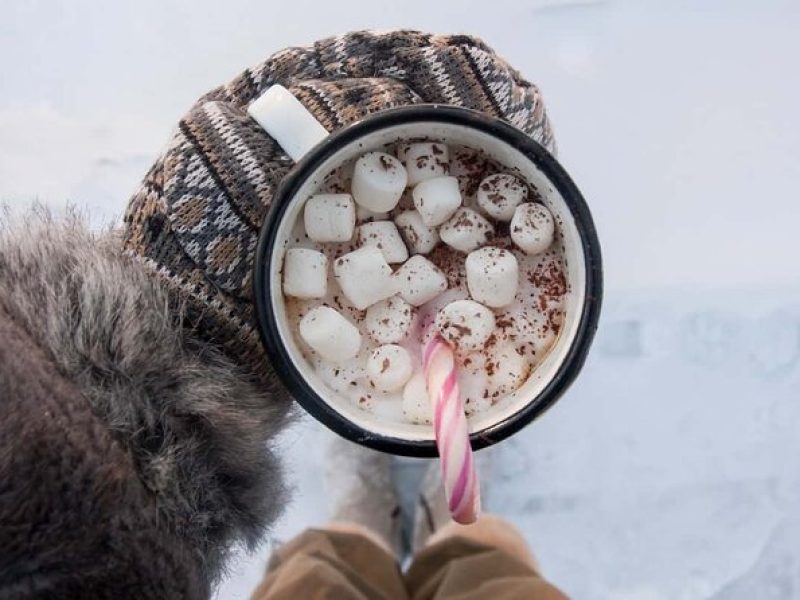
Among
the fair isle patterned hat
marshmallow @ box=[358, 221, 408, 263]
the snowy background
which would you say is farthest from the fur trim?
the snowy background

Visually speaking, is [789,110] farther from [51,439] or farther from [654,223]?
[51,439]

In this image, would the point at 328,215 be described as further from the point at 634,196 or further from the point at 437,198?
the point at 634,196

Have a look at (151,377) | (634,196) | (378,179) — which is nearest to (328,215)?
(378,179)

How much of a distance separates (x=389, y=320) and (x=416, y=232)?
6cm

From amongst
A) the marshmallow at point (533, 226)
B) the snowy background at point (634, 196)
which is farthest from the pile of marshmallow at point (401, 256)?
the snowy background at point (634, 196)

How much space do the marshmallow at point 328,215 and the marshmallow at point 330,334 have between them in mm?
44

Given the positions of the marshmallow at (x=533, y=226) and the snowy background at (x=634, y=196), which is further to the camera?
the snowy background at (x=634, y=196)

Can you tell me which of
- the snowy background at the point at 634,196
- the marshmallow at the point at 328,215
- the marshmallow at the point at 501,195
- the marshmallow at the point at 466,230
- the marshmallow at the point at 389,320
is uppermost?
the marshmallow at the point at 328,215

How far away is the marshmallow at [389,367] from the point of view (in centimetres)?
49

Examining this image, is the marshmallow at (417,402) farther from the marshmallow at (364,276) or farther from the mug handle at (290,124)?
the mug handle at (290,124)

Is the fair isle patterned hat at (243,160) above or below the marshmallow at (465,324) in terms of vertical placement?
above

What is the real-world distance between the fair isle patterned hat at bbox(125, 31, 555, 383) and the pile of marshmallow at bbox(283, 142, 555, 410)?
0.05 metres

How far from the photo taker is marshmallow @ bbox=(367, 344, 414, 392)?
1.62ft

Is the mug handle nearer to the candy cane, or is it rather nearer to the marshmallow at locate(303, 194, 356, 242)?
the marshmallow at locate(303, 194, 356, 242)
